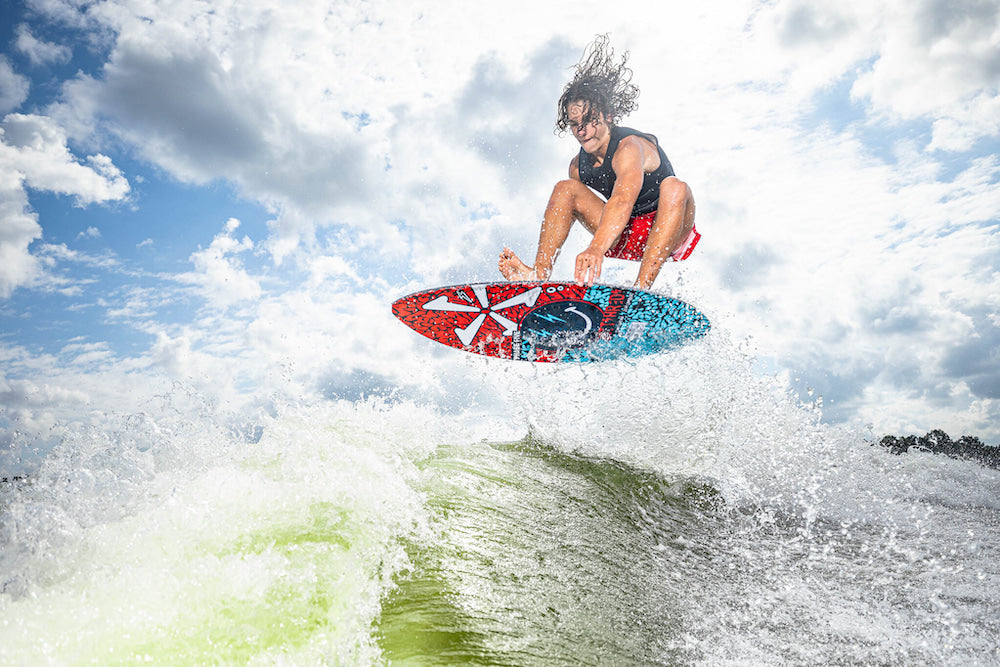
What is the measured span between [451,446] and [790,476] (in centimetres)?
370

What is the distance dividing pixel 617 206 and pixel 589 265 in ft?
2.30

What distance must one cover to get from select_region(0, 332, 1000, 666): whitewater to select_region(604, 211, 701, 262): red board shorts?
2.30 m

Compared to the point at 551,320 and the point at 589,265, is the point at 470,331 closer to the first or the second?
the point at 551,320

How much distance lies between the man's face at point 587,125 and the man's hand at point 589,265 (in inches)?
58.3

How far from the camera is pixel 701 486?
4.89 meters

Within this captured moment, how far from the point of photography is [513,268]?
17.3 ft

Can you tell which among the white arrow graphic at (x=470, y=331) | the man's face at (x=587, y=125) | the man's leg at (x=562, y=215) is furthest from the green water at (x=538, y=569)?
the man's face at (x=587, y=125)

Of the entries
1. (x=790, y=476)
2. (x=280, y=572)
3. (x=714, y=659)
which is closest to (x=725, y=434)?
(x=790, y=476)

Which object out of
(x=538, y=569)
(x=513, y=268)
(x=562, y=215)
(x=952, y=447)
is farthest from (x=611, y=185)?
(x=952, y=447)

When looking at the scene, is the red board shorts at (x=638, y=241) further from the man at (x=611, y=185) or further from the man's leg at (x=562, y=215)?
the man's leg at (x=562, y=215)

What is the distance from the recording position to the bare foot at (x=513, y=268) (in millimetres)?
5246

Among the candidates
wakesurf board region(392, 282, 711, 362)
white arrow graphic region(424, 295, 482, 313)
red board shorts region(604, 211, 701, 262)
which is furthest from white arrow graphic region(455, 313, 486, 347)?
red board shorts region(604, 211, 701, 262)

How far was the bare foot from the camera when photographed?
5.25m

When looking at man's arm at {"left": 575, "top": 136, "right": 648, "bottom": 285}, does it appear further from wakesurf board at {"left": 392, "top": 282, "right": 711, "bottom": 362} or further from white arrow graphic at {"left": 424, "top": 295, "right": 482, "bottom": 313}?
white arrow graphic at {"left": 424, "top": 295, "right": 482, "bottom": 313}
